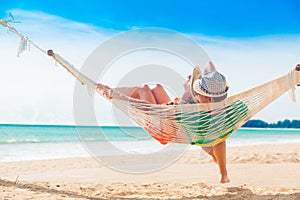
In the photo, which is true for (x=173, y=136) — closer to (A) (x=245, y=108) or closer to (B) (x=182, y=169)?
(A) (x=245, y=108)

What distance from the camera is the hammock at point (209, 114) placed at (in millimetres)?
2447

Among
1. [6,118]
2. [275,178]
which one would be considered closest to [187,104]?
[275,178]

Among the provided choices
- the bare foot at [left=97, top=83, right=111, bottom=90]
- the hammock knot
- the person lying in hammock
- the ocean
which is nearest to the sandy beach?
the person lying in hammock

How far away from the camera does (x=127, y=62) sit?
4.03 m

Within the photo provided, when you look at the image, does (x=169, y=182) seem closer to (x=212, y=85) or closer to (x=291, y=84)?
(x=212, y=85)

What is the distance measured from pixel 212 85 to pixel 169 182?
1.09 m

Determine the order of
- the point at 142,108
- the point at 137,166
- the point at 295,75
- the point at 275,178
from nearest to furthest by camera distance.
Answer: the point at 295,75, the point at 142,108, the point at 275,178, the point at 137,166

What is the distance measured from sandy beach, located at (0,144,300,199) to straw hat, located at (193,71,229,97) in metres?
0.66

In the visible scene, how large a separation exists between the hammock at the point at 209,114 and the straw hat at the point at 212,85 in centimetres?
9

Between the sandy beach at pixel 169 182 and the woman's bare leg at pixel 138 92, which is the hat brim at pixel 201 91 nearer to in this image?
the woman's bare leg at pixel 138 92

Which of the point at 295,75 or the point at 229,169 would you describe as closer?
the point at 295,75

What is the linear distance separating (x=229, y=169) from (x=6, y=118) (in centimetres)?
1719

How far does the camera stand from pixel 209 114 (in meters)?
2.44

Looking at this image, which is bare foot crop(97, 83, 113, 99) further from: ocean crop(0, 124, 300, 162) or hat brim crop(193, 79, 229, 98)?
ocean crop(0, 124, 300, 162)
